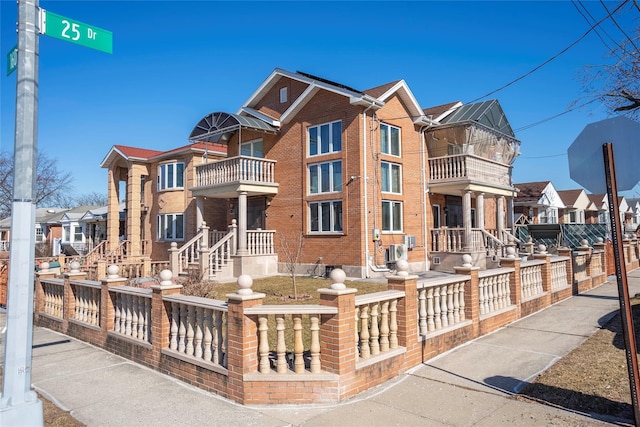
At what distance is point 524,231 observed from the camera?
30.2m

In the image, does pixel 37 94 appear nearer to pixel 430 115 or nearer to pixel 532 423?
pixel 532 423

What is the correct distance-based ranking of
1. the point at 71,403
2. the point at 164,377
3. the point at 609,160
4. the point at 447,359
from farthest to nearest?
the point at 447,359
the point at 164,377
the point at 71,403
the point at 609,160

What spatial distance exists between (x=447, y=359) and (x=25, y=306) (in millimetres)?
5901

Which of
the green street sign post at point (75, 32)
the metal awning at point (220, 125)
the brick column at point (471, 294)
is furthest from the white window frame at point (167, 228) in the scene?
the green street sign post at point (75, 32)

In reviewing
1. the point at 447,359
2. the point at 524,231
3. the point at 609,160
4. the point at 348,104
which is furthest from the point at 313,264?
the point at 524,231

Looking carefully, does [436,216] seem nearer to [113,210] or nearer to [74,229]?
[113,210]

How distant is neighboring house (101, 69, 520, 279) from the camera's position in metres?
18.8

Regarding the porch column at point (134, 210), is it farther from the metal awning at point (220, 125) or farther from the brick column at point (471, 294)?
the brick column at point (471, 294)

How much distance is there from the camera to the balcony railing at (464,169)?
810 inches

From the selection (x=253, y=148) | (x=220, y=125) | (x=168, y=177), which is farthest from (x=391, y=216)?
(x=168, y=177)

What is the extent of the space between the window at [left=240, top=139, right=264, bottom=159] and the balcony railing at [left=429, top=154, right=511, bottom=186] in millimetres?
8902

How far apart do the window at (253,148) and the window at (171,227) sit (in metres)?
5.98

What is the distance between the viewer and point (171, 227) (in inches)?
1035

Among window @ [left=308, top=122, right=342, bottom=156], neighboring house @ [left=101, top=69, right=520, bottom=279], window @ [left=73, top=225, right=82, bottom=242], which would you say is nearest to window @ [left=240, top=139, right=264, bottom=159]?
neighboring house @ [left=101, top=69, right=520, bottom=279]
